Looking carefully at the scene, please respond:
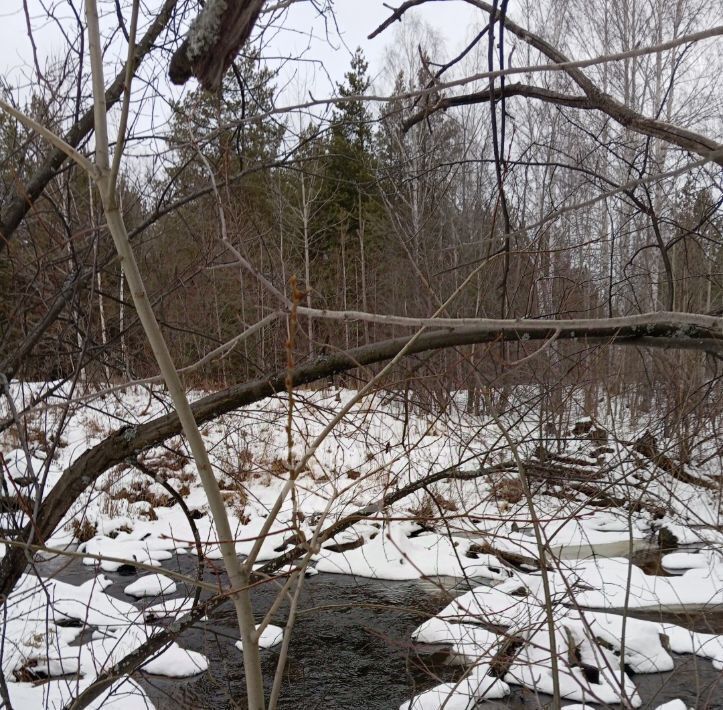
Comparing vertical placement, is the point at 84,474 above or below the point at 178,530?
above

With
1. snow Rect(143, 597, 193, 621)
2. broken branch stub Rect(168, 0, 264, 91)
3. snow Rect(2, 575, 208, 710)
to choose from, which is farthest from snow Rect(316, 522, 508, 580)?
broken branch stub Rect(168, 0, 264, 91)

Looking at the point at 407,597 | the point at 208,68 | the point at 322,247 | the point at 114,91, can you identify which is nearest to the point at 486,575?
the point at 407,597

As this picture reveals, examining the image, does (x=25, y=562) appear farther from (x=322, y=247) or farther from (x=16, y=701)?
(x=322, y=247)

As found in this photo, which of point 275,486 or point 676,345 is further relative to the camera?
point 275,486

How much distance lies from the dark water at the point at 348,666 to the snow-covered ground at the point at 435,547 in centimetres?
15

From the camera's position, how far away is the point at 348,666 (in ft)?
16.7

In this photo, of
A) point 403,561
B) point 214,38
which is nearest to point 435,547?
point 403,561

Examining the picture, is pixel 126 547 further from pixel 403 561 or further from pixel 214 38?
pixel 214 38

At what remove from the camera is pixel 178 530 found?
8.25 meters

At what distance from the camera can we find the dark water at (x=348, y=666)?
4.41 m

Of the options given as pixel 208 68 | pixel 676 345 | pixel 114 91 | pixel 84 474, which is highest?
pixel 114 91

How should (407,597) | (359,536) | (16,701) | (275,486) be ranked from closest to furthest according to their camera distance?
(16,701)
(407,597)
(359,536)
(275,486)

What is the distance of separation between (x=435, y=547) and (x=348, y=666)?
2.40 meters

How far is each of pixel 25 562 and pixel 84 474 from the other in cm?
54
